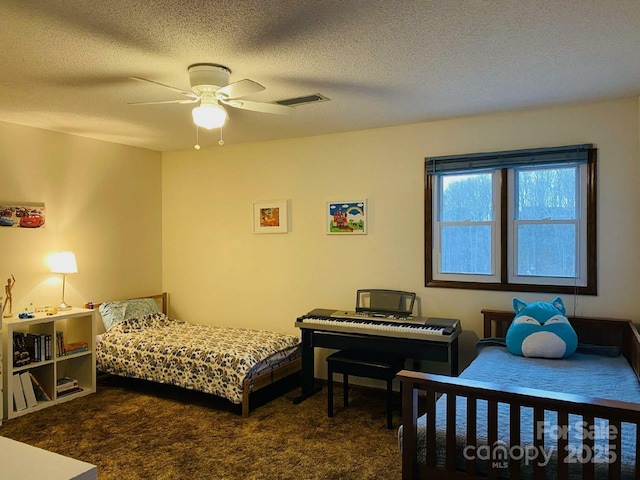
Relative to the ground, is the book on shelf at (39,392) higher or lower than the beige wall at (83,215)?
lower

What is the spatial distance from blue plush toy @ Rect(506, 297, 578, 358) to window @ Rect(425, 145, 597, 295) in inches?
14.9

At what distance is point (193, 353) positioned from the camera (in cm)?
387

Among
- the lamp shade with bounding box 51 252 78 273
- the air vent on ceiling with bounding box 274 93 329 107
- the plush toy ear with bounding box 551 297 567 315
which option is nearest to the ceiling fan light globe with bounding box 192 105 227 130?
the air vent on ceiling with bounding box 274 93 329 107

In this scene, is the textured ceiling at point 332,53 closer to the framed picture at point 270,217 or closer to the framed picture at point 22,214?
the framed picture at point 22,214

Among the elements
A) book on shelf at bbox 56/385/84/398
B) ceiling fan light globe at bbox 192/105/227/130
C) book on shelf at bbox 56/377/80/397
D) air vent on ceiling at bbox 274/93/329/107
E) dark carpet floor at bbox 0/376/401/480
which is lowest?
dark carpet floor at bbox 0/376/401/480

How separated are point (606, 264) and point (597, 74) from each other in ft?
4.60

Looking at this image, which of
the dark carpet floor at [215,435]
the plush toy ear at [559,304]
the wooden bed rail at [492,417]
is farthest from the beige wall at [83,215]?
the plush toy ear at [559,304]

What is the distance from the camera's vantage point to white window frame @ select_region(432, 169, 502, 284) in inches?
150

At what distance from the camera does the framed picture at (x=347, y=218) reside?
434 centimetres

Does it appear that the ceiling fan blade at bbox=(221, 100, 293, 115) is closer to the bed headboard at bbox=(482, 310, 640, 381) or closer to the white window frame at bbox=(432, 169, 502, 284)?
the white window frame at bbox=(432, 169, 502, 284)

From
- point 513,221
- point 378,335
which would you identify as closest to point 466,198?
point 513,221

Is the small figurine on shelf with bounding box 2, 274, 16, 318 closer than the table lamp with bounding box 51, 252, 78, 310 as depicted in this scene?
Yes

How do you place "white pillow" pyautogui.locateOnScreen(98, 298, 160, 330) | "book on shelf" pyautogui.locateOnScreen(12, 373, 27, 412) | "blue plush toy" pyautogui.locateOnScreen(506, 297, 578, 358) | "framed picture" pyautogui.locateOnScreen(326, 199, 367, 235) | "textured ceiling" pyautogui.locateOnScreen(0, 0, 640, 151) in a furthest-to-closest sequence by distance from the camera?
"white pillow" pyautogui.locateOnScreen(98, 298, 160, 330) → "framed picture" pyautogui.locateOnScreen(326, 199, 367, 235) → "book on shelf" pyautogui.locateOnScreen(12, 373, 27, 412) → "blue plush toy" pyautogui.locateOnScreen(506, 297, 578, 358) → "textured ceiling" pyautogui.locateOnScreen(0, 0, 640, 151)

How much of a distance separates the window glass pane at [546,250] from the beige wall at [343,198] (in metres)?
0.20
